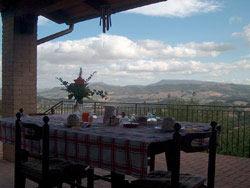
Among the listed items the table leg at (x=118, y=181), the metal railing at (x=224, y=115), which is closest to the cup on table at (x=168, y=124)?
the table leg at (x=118, y=181)

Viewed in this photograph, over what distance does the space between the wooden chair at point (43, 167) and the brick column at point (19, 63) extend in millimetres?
2118

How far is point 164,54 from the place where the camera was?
2389cm

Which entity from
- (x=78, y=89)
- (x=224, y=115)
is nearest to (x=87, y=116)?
(x=78, y=89)

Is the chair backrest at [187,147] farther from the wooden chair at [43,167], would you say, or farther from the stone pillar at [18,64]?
the stone pillar at [18,64]

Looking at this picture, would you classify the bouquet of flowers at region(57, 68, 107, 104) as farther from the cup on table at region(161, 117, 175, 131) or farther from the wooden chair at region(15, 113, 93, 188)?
the cup on table at region(161, 117, 175, 131)

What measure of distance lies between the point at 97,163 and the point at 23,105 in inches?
116

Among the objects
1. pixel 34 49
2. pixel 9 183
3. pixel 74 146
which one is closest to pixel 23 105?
pixel 34 49

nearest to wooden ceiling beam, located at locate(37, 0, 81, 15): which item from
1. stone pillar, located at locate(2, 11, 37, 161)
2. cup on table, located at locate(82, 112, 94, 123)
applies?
stone pillar, located at locate(2, 11, 37, 161)

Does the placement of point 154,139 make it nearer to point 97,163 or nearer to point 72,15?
point 97,163

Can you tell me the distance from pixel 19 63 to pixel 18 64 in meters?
0.02

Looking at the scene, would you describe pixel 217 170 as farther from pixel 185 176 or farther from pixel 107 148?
pixel 107 148

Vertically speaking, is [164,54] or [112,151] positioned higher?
[164,54]

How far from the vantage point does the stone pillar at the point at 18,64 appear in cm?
404

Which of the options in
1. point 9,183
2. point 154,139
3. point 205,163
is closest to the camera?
point 154,139
